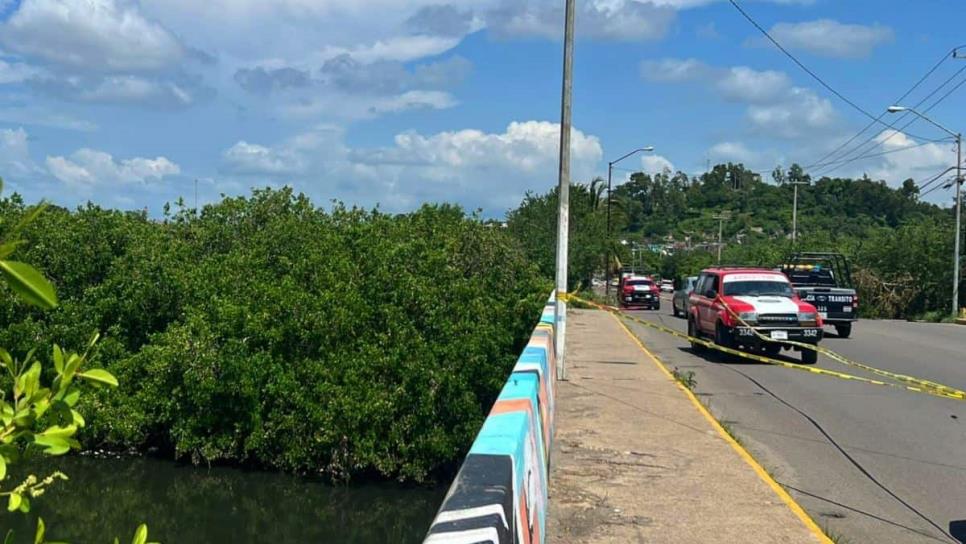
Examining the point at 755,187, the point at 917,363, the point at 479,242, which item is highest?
the point at 755,187

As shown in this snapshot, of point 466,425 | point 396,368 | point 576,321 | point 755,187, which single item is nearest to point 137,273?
→ point 396,368

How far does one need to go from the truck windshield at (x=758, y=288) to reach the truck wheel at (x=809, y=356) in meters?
1.38

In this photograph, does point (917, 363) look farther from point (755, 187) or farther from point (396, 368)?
point (755, 187)

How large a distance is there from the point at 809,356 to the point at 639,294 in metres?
28.4

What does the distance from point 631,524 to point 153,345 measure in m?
16.2

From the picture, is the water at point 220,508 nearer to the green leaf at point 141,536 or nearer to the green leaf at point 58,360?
the green leaf at point 141,536

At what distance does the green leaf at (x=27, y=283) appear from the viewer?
5.40ft

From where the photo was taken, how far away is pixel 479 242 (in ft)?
93.4

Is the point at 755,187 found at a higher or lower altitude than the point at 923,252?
higher

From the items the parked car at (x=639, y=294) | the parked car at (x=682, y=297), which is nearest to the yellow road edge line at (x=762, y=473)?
the parked car at (x=682, y=297)

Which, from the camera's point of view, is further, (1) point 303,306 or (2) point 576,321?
(2) point 576,321

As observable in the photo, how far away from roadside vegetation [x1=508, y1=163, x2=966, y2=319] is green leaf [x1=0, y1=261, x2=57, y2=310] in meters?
38.5

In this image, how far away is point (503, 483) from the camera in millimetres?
4086

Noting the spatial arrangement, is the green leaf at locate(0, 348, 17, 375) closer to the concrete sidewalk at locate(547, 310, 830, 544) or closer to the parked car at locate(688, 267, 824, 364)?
the concrete sidewalk at locate(547, 310, 830, 544)
